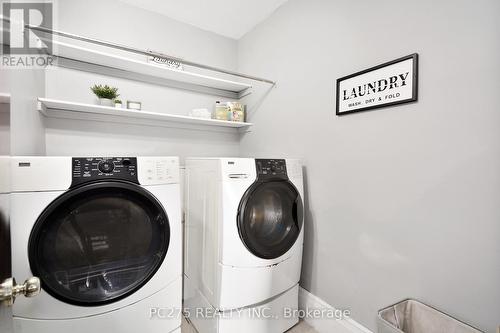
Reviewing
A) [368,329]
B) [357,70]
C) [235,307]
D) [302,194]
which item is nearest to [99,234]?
[235,307]

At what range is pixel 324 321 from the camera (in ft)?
5.62

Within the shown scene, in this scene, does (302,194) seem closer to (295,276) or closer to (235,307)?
(295,276)

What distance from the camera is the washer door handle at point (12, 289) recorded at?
579mm

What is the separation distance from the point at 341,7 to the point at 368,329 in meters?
2.10

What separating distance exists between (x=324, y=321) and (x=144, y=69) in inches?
97.2

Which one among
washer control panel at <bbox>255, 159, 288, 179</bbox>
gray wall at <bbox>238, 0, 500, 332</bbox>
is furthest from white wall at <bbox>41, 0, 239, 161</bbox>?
washer control panel at <bbox>255, 159, 288, 179</bbox>

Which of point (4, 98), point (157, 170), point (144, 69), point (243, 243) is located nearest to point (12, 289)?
point (4, 98)

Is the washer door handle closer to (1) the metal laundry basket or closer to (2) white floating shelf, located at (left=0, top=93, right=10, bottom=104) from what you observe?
(2) white floating shelf, located at (left=0, top=93, right=10, bottom=104)

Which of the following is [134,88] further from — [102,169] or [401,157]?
[401,157]

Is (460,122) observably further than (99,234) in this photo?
No

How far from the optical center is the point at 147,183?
133 centimetres

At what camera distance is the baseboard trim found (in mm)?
1534

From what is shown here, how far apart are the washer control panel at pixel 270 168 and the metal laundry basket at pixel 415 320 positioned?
0.94m

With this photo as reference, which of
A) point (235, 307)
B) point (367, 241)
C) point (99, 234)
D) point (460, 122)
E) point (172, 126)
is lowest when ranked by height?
A: point (235, 307)
